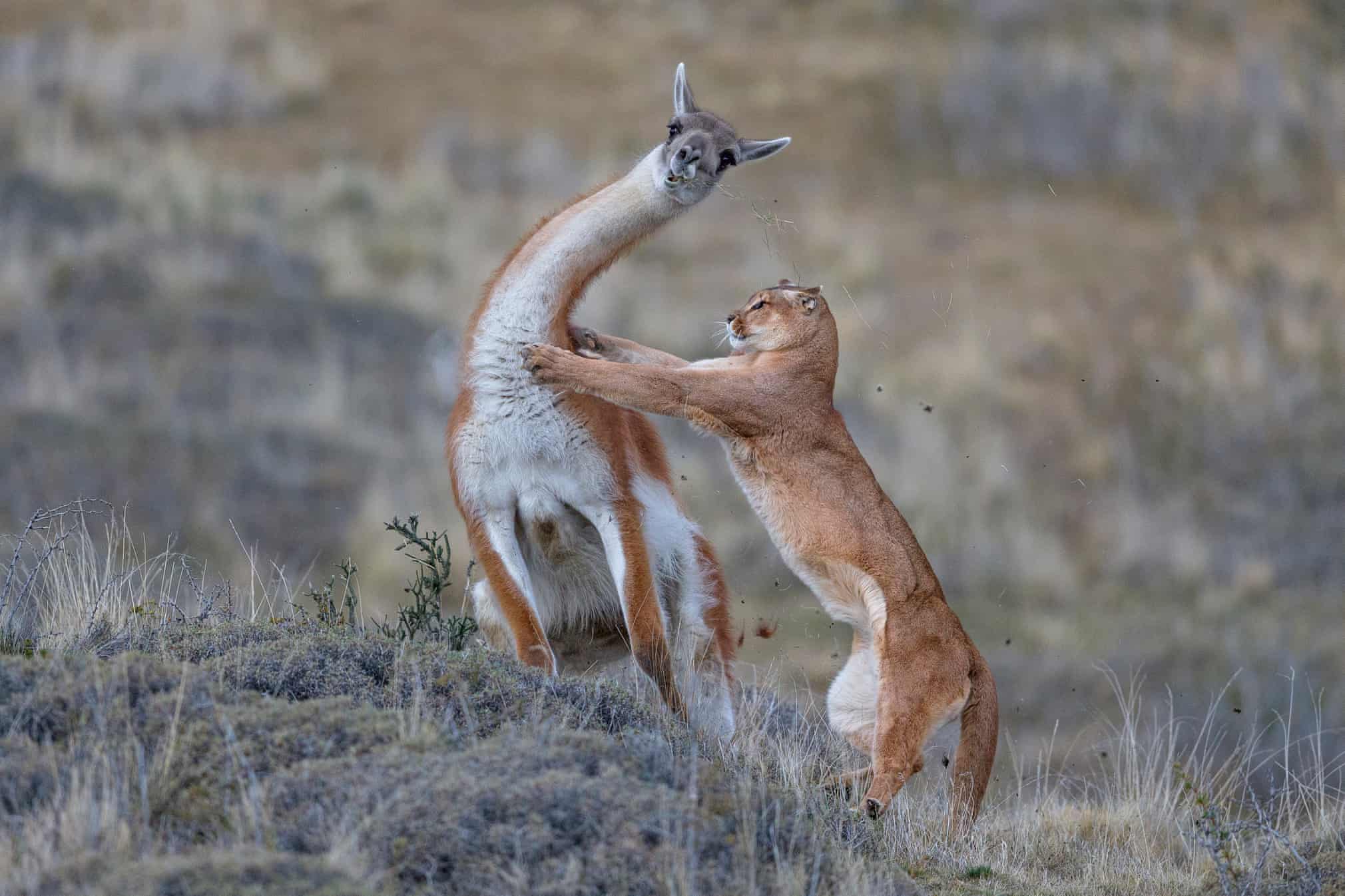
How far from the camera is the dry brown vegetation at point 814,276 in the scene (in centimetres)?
2005

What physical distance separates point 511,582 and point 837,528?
61.6 inches

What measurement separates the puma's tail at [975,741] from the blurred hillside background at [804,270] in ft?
27.3

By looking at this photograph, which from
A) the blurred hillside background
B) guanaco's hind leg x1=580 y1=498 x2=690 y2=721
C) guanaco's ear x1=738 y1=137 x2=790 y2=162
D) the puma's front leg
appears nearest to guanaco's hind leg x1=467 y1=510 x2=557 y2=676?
guanaco's hind leg x1=580 y1=498 x2=690 y2=721

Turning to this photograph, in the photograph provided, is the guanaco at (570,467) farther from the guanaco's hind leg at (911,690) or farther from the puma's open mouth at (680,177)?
the guanaco's hind leg at (911,690)

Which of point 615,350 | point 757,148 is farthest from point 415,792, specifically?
point 757,148

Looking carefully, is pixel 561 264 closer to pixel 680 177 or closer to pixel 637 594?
pixel 680 177

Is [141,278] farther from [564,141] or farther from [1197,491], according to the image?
[1197,491]

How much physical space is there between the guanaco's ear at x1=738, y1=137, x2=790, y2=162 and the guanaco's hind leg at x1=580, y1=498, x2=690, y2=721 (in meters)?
2.00

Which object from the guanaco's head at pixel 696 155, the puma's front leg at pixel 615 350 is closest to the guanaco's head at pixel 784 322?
the puma's front leg at pixel 615 350

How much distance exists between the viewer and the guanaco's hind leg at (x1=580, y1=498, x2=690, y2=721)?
27.5 feet

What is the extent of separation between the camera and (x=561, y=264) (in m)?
8.55

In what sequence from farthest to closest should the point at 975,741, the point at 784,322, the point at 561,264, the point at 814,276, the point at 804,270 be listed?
the point at 804,270 < the point at 814,276 < the point at 784,322 < the point at 561,264 < the point at 975,741

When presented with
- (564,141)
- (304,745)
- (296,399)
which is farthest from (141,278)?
(304,745)

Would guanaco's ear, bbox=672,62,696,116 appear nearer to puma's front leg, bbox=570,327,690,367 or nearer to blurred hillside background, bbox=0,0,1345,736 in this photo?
puma's front leg, bbox=570,327,690,367
